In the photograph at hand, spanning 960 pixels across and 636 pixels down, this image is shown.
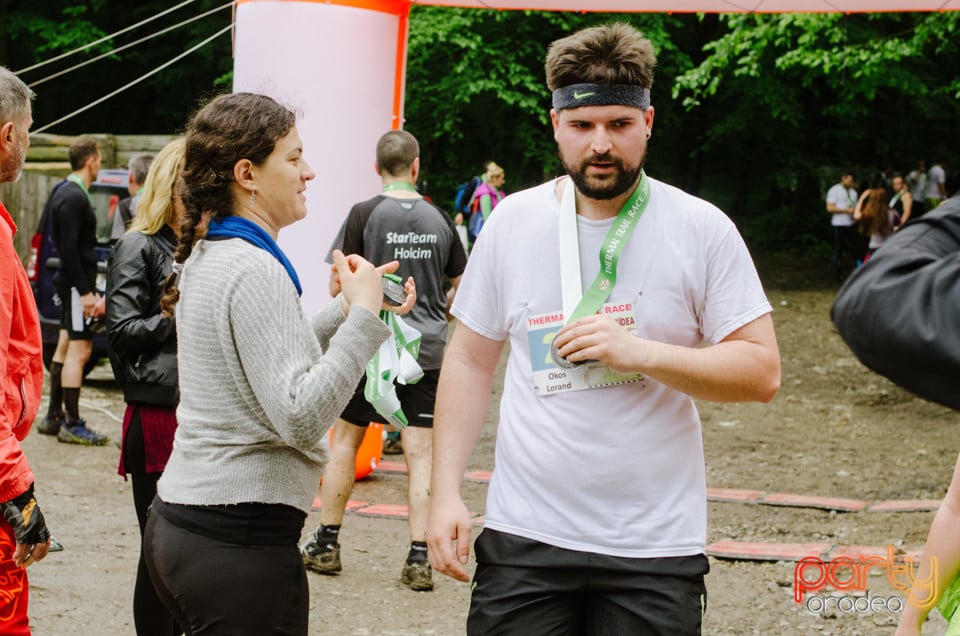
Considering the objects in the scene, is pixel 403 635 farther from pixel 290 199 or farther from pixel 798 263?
pixel 798 263

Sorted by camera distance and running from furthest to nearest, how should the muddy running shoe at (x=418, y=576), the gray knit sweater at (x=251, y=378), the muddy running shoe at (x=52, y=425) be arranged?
the muddy running shoe at (x=52, y=425), the muddy running shoe at (x=418, y=576), the gray knit sweater at (x=251, y=378)

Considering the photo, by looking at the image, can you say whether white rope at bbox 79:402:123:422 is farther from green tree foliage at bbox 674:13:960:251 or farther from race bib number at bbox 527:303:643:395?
green tree foliage at bbox 674:13:960:251

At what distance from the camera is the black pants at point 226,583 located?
108 inches

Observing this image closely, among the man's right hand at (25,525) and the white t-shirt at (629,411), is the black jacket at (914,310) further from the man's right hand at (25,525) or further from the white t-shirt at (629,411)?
the man's right hand at (25,525)

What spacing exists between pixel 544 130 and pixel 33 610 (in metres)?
20.9

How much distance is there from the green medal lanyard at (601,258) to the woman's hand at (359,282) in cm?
47

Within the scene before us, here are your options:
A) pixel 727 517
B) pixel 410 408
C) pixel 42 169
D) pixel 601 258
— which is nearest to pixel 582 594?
pixel 601 258

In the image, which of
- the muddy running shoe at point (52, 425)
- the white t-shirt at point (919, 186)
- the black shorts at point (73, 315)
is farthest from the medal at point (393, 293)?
the white t-shirt at point (919, 186)

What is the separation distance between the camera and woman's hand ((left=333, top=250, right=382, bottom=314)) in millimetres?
2861

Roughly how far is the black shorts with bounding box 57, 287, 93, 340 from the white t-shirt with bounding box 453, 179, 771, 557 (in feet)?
22.0

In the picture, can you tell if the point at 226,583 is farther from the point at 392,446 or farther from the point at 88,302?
the point at 392,446

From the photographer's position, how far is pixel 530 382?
291 cm

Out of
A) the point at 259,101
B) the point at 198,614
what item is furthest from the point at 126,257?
the point at 198,614

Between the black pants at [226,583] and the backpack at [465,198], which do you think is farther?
the backpack at [465,198]
